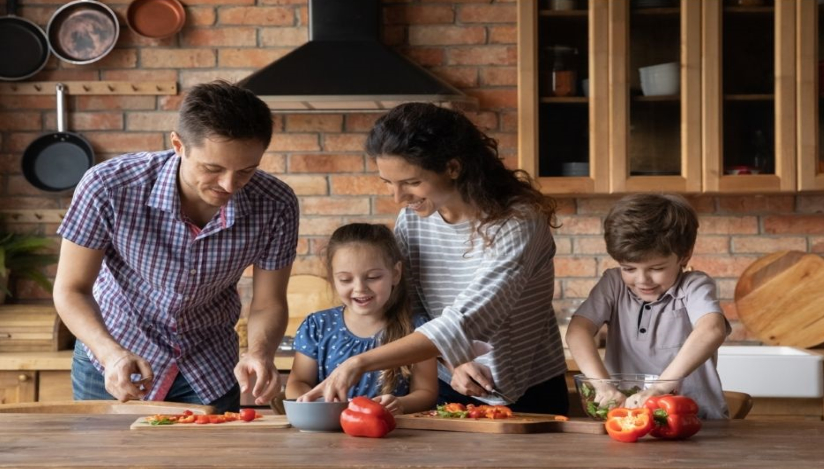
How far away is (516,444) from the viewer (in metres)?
1.78

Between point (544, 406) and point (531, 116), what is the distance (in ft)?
5.23

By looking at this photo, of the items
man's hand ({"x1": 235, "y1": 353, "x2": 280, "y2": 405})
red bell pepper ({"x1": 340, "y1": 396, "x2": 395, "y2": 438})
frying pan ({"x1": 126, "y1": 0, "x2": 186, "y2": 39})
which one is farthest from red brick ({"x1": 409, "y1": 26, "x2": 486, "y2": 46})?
Result: red bell pepper ({"x1": 340, "y1": 396, "x2": 395, "y2": 438})

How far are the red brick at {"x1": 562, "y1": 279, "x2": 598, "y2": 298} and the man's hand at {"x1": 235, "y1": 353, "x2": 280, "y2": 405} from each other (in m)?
2.01

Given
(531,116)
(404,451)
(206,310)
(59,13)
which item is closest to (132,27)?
(59,13)

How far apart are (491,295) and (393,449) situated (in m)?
0.43

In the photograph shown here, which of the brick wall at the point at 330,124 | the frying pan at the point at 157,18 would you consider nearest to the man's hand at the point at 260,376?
the brick wall at the point at 330,124

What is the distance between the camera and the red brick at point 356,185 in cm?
397

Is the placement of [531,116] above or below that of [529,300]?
above

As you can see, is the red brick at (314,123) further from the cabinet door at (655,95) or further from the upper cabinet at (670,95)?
the cabinet door at (655,95)

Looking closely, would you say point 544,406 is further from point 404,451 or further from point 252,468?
point 252,468

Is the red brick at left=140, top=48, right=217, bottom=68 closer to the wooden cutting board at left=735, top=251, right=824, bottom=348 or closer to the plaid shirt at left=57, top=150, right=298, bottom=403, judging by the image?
the plaid shirt at left=57, top=150, right=298, bottom=403

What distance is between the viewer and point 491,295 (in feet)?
6.70

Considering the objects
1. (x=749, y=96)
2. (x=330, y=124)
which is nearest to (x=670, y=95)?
(x=749, y=96)

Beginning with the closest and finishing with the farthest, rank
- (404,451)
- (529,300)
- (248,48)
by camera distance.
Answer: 1. (404,451)
2. (529,300)
3. (248,48)
